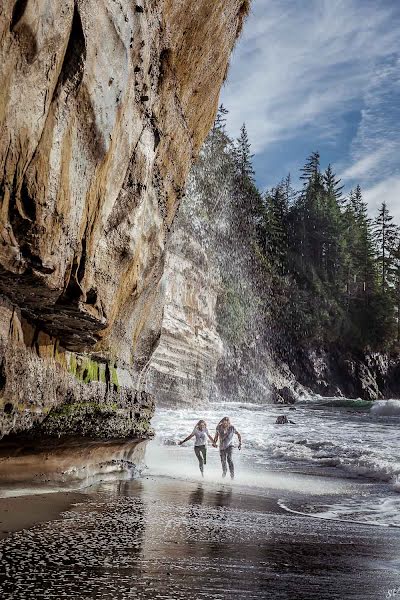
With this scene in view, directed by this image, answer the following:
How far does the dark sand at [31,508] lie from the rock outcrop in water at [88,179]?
851 mm

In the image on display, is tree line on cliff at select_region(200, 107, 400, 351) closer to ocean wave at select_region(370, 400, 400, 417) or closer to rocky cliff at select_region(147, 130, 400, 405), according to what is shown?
rocky cliff at select_region(147, 130, 400, 405)

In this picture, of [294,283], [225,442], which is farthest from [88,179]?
[294,283]

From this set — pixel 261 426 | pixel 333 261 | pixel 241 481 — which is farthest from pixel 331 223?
pixel 241 481

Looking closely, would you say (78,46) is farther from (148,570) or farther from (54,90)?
(148,570)

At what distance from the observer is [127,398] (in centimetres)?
971

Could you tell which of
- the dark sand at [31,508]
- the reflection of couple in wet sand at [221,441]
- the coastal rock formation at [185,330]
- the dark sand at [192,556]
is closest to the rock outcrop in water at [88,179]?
the dark sand at [31,508]

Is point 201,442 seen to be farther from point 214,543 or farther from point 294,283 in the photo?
point 294,283

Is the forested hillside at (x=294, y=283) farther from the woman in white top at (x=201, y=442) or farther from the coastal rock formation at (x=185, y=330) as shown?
the woman in white top at (x=201, y=442)

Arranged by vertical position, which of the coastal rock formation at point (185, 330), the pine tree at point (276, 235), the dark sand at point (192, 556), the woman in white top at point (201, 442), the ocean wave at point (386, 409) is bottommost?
the dark sand at point (192, 556)

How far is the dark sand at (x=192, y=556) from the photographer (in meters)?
3.97

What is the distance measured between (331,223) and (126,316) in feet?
219

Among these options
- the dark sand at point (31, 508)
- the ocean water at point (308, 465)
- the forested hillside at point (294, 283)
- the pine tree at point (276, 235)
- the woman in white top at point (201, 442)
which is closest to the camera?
the dark sand at point (31, 508)

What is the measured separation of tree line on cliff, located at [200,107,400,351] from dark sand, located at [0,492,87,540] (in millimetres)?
43809

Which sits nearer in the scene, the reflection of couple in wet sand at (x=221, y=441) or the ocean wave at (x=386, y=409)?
the reflection of couple in wet sand at (x=221, y=441)
